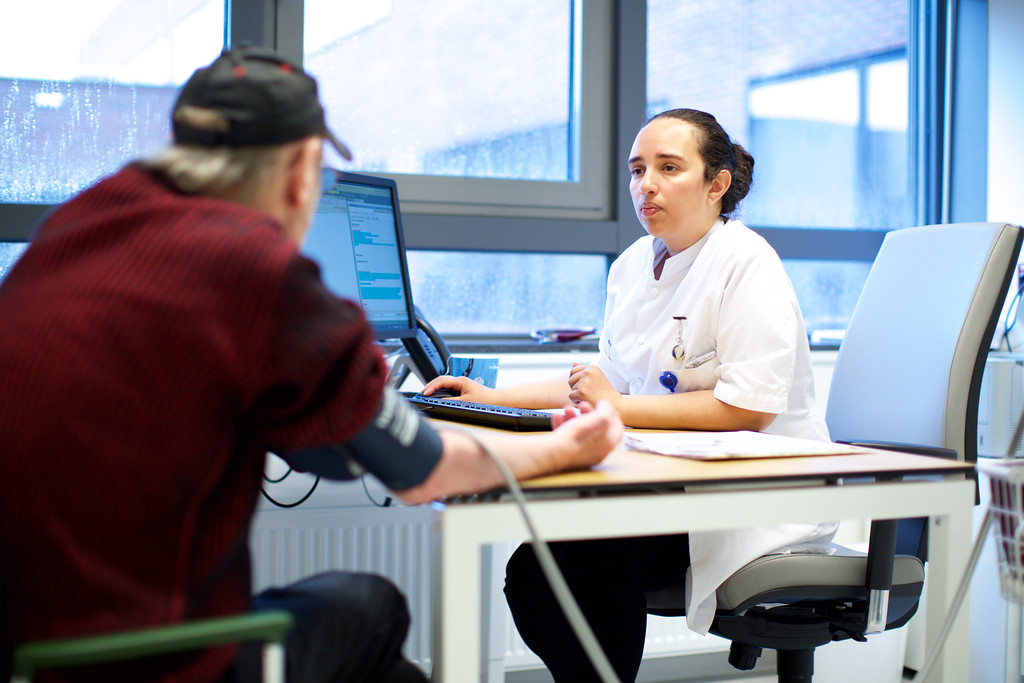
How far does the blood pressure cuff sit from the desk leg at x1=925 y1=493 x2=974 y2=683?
26.3 inches

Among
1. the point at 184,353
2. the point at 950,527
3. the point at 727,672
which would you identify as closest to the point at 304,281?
the point at 184,353

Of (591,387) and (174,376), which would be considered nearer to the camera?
(174,376)

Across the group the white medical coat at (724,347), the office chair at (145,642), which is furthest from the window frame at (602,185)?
the office chair at (145,642)

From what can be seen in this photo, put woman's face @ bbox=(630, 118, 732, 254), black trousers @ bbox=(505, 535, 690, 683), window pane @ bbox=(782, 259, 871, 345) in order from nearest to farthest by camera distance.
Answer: black trousers @ bbox=(505, 535, 690, 683), woman's face @ bbox=(630, 118, 732, 254), window pane @ bbox=(782, 259, 871, 345)

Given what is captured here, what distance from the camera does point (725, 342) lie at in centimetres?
149

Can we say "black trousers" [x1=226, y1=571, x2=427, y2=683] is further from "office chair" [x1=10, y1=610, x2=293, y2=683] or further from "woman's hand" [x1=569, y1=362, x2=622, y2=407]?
"woman's hand" [x1=569, y1=362, x2=622, y2=407]

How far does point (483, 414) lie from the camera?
1311mm

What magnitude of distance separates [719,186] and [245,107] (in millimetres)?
1155

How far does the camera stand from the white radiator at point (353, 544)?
196 cm

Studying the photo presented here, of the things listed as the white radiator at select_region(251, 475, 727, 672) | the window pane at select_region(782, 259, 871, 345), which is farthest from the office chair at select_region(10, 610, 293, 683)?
the window pane at select_region(782, 259, 871, 345)

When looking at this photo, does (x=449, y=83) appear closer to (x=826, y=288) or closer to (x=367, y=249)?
(x=367, y=249)

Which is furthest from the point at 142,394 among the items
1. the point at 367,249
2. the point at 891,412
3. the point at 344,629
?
the point at 891,412

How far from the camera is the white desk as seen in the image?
2.84ft

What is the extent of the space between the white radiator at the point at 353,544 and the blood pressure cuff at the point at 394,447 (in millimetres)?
1118
